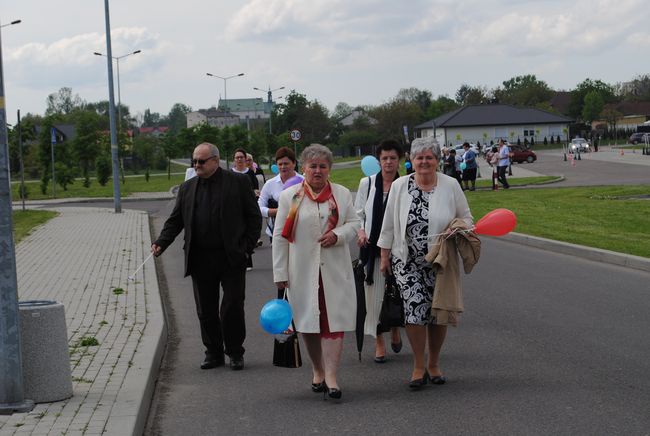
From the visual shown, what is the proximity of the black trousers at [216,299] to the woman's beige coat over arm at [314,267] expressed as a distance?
49.0 inches

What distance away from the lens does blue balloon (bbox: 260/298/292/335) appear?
697cm

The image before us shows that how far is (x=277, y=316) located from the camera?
6.97 metres

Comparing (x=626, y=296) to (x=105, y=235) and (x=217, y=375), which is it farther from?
(x=105, y=235)

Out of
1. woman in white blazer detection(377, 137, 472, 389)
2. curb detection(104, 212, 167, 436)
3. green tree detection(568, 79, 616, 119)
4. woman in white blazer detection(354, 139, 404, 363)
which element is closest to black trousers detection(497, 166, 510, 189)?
curb detection(104, 212, 167, 436)

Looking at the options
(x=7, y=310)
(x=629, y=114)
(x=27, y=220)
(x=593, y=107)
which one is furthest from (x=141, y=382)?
(x=629, y=114)

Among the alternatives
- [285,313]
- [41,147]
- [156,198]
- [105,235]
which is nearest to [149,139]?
[41,147]

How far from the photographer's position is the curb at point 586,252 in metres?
14.1

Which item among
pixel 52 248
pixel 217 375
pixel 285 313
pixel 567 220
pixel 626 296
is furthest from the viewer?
pixel 567 220

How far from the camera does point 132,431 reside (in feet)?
19.2

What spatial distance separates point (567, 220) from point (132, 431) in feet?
55.5

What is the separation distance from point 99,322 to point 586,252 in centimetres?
828

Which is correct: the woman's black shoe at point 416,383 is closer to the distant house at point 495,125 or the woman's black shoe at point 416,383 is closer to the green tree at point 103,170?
the green tree at point 103,170

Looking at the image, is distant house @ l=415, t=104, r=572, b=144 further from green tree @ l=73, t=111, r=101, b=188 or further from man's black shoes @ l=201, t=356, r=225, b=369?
man's black shoes @ l=201, t=356, r=225, b=369

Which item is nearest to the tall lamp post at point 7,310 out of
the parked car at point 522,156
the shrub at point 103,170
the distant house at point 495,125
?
the shrub at point 103,170
